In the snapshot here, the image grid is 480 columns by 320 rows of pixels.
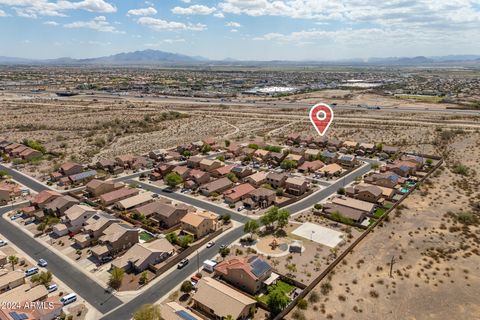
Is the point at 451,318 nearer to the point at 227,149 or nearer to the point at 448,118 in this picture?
the point at 227,149

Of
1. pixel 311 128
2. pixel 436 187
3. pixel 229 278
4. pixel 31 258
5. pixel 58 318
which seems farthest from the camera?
pixel 311 128

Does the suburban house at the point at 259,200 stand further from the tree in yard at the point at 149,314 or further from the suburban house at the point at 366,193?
the tree in yard at the point at 149,314

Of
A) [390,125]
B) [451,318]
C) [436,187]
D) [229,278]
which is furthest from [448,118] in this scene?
[229,278]

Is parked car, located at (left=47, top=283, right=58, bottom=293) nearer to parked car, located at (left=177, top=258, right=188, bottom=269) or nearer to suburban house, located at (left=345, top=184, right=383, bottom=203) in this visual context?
parked car, located at (left=177, top=258, right=188, bottom=269)

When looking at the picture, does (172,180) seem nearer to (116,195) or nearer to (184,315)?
(116,195)

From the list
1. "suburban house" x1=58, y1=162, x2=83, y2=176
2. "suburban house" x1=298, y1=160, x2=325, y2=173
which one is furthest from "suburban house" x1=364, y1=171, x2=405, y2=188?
"suburban house" x1=58, y1=162, x2=83, y2=176

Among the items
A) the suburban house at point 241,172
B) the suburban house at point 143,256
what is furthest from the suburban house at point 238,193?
the suburban house at point 143,256

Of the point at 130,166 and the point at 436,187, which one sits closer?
the point at 436,187
